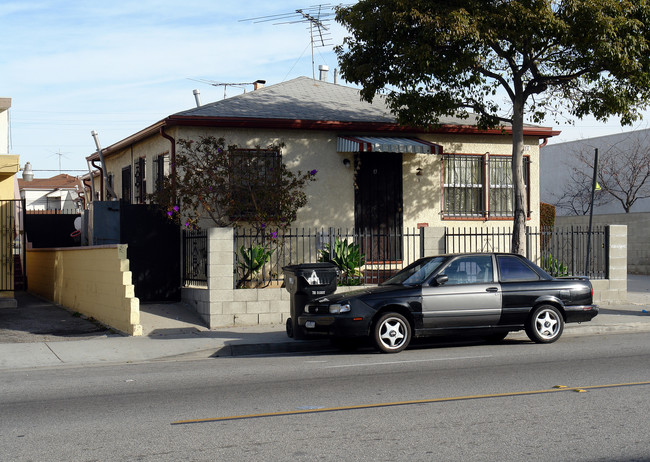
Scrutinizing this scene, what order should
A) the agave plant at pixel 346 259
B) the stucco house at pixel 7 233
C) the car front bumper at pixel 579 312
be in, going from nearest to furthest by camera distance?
1. the car front bumper at pixel 579 312
2. the agave plant at pixel 346 259
3. the stucco house at pixel 7 233

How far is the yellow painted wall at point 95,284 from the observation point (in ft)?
46.5

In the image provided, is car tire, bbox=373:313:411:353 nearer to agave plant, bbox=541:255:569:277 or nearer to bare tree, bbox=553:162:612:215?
agave plant, bbox=541:255:569:277

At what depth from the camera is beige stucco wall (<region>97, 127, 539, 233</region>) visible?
18.2m

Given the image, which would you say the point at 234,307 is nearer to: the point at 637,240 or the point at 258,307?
the point at 258,307

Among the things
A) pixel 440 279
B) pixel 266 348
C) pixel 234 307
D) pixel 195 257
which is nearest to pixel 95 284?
pixel 195 257

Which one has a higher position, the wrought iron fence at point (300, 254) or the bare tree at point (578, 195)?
the bare tree at point (578, 195)

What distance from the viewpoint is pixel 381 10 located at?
15.6 metres

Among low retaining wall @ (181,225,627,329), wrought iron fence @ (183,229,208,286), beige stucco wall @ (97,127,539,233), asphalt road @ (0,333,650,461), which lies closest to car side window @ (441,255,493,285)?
asphalt road @ (0,333,650,461)

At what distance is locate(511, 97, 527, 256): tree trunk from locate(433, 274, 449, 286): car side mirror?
4907mm

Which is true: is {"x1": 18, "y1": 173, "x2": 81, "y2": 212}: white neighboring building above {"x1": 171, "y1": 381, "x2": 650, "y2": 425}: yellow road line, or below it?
above

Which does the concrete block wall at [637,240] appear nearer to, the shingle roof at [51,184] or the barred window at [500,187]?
the barred window at [500,187]

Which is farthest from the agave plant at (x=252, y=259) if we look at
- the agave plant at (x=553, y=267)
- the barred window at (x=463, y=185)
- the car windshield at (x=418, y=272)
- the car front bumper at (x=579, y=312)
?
the agave plant at (x=553, y=267)

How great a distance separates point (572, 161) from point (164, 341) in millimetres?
30802

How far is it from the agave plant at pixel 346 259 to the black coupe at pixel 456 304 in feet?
11.2
